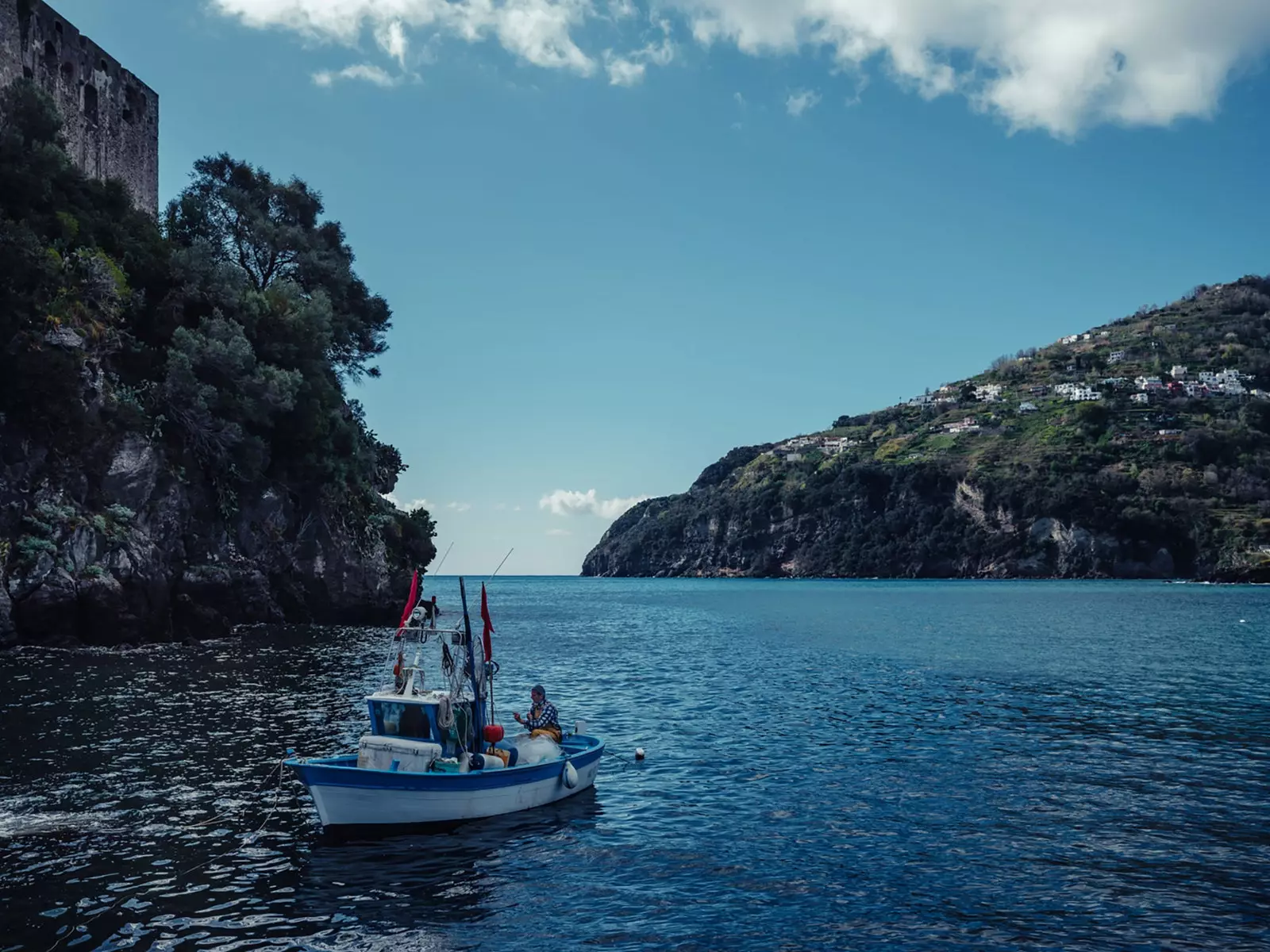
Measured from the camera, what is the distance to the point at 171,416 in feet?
165

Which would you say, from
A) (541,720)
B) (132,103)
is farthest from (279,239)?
(541,720)

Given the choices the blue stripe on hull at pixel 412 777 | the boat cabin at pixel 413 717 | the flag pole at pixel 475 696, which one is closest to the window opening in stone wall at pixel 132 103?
the flag pole at pixel 475 696

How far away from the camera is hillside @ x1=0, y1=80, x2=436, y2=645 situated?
41219 mm

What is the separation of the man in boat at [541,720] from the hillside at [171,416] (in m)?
27.0

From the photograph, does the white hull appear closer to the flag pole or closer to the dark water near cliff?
the dark water near cliff

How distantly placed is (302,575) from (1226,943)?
186 ft

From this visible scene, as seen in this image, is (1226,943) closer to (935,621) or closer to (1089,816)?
(1089,816)

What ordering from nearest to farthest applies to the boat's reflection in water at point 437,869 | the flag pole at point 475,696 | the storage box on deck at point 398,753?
the boat's reflection in water at point 437,869
the storage box on deck at point 398,753
the flag pole at point 475,696

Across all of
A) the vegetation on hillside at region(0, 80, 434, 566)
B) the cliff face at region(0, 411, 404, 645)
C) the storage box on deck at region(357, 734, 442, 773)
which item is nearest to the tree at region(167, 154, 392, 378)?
the vegetation on hillside at region(0, 80, 434, 566)

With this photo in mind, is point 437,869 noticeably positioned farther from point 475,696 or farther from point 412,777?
point 475,696

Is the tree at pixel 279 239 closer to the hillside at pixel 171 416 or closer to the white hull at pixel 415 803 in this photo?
the hillside at pixel 171 416

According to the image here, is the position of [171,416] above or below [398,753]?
above

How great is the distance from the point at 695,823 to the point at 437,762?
547 cm

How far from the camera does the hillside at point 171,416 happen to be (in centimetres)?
4122
